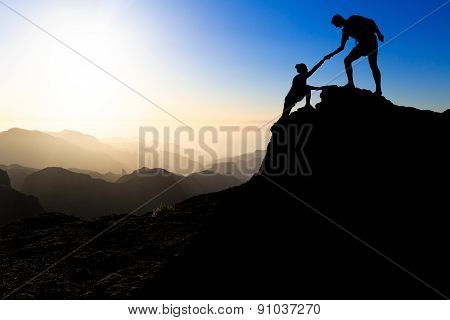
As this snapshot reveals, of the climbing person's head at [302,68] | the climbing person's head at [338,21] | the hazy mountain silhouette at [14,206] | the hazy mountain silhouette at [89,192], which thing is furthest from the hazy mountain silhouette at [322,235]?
the hazy mountain silhouette at [89,192]

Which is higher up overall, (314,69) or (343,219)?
(314,69)

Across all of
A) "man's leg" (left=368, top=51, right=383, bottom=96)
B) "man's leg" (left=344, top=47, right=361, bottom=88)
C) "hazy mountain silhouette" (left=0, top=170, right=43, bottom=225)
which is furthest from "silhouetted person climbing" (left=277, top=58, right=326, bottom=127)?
"hazy mountain silhouette" (left=0, top=170, right=43, bottom=225)

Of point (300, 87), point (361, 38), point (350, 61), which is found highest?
point (361, 38)

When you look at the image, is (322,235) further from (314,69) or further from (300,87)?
(314,69)

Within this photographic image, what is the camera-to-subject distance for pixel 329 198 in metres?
9.30

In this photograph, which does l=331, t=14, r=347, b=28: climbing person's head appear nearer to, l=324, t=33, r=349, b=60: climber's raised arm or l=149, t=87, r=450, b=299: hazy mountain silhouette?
l=324, t=33, r=349, b=60: climber's raised arm

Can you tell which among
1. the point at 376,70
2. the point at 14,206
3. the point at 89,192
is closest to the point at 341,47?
the point at 376,70

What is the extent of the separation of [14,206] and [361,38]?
128 meters

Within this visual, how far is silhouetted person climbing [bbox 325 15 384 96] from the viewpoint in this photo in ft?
39.4

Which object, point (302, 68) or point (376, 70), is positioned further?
point (302, 68)

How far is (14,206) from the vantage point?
111 metres

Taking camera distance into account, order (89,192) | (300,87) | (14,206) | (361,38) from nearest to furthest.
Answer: (361,38) < (300,87) < (14,206) < (89,192)

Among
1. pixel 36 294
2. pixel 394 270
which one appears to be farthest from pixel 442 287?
pixel 36 294

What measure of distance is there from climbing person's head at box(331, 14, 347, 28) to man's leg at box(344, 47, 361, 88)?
3.59ft
